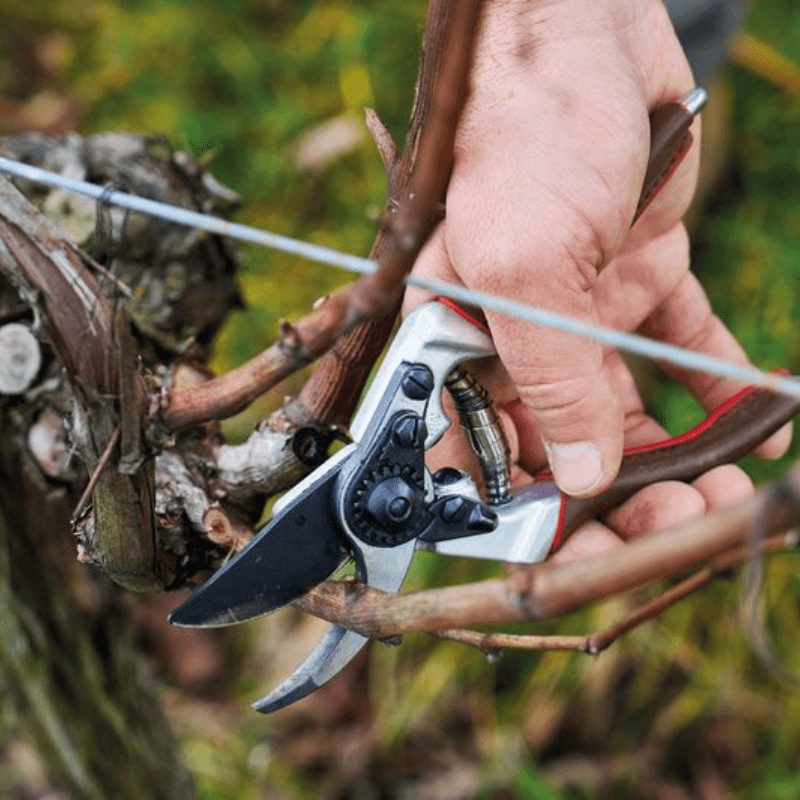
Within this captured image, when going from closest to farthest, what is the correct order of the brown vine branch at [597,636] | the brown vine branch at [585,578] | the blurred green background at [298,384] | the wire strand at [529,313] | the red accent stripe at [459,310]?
the brown vine branch at [585,578]
the wire strand at [529,313]
the brown vine branch at [597,636]
the red accent stripe at [459,310]
the blurred green background at [298,384]

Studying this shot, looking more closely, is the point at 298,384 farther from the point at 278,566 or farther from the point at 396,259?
the point at 396,259

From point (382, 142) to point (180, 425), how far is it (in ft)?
1.08

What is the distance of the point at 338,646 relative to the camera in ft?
3.29

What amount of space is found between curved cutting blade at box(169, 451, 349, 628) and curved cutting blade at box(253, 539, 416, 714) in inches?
1.4

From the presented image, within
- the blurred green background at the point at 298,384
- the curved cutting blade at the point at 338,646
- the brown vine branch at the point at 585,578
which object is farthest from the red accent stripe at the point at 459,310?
the blurred green background at the point at 298,384

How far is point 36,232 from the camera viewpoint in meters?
0.90

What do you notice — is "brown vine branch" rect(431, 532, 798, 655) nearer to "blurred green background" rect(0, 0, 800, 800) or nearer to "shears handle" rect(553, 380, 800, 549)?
"shears handle" rect(553, 380, 800, 549)

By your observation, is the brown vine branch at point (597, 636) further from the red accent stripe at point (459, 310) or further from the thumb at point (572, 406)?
the red accent stripe at point (459, 310)

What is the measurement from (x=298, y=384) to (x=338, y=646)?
1.23m

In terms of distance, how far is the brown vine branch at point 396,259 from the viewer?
0.64 meters

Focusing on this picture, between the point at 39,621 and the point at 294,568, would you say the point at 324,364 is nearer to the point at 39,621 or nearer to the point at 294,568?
the point at 294,568

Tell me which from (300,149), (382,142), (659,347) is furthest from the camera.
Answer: (300,149)

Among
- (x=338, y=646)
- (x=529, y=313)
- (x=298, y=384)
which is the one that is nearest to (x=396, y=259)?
(x=529, y=313)

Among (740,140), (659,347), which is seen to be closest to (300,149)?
(740,140)
